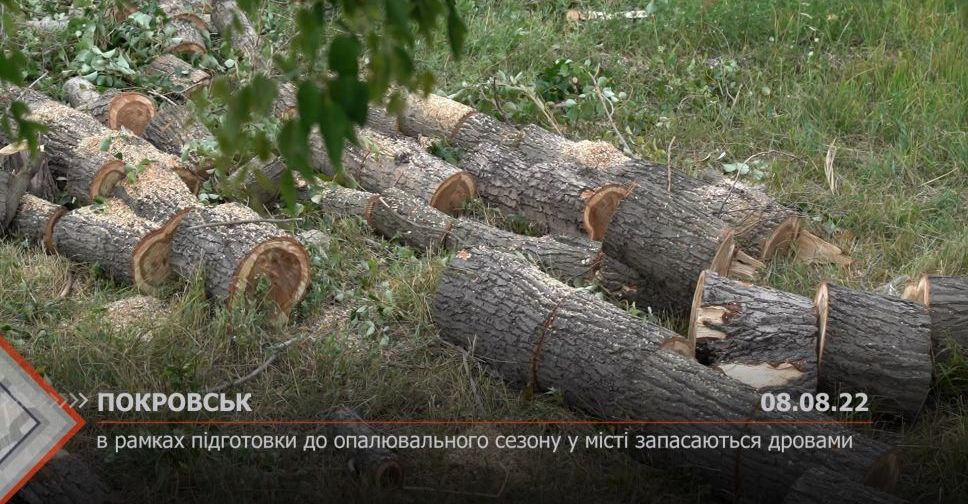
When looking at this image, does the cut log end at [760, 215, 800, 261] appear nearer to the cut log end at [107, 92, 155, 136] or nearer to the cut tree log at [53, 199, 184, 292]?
the cut tree log at [53, 199, 184, 292]

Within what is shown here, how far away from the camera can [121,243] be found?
4926mm

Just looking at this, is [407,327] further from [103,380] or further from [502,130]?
→ [502,130]

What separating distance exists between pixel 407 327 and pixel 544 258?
0.72 m

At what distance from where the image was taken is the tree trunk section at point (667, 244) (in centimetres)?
476

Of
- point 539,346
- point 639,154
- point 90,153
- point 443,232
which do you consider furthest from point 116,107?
point 539,346

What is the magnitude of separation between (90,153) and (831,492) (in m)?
3.74

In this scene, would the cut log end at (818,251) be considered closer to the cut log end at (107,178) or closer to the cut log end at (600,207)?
the cut log end at (600,207)

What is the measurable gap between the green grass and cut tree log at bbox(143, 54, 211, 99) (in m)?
0.25

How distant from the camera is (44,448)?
12.4 ft

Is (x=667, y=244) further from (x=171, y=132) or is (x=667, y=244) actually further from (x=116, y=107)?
(x=116, y=107)

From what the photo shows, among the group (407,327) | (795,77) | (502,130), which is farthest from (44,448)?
(795,77)

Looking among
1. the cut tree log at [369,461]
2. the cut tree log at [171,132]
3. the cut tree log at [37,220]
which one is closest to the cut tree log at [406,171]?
the cut tree log at [171,132]

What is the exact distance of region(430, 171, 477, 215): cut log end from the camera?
5.66 m

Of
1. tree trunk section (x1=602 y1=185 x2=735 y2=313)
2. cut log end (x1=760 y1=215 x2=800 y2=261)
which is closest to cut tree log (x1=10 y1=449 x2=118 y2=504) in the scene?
tree trunk section (x1=602 y1=185 x2=735 y2=313)
